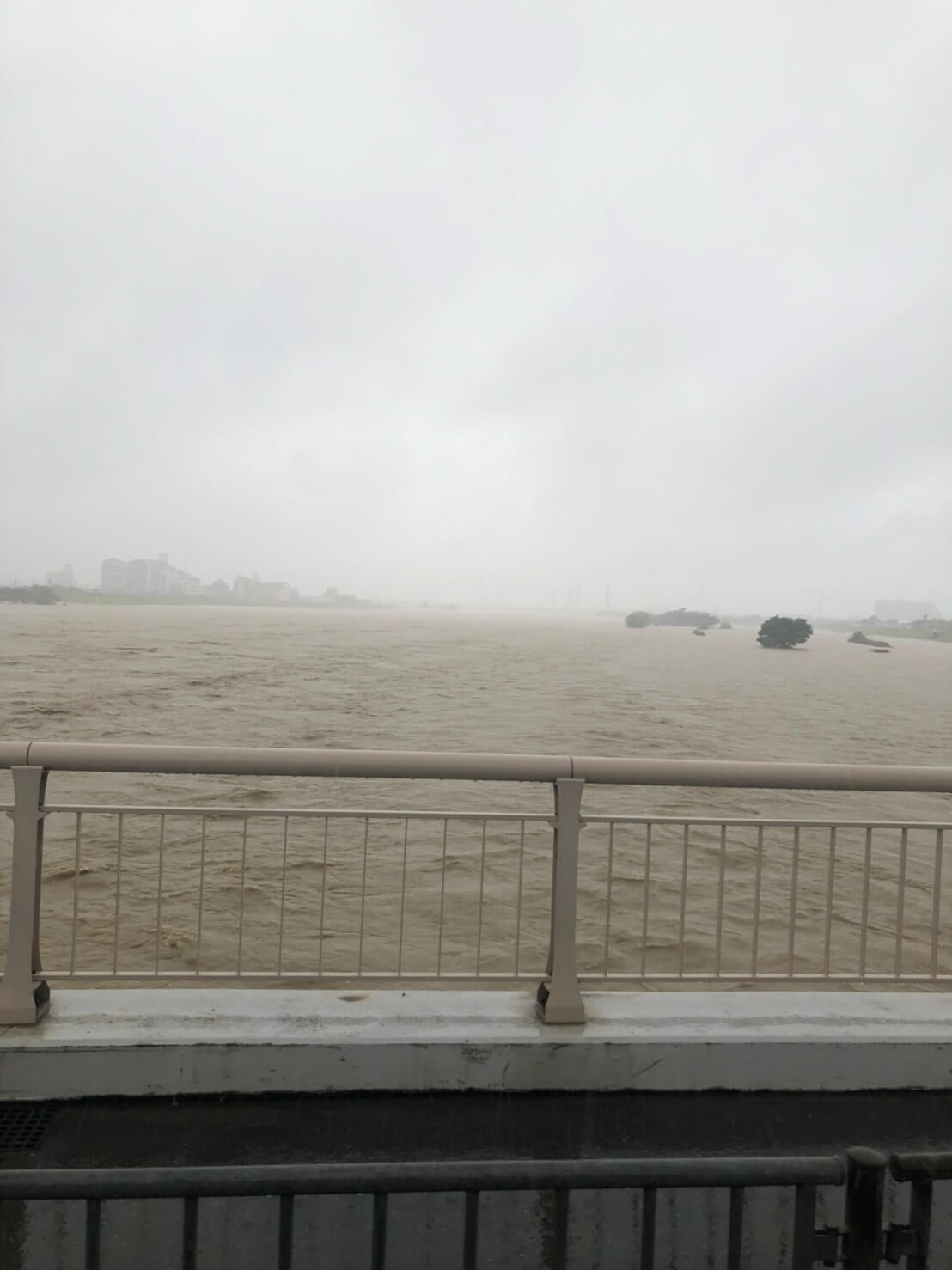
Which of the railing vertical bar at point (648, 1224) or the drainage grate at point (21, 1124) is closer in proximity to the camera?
the railing vertical bar at point (648, 1224)

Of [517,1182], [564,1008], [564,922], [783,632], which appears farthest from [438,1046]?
[783,632]

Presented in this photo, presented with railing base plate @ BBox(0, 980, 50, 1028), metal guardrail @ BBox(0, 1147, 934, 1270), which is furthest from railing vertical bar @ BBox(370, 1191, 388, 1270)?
railing base plate @ BBox(0, 980, 50, 1028)

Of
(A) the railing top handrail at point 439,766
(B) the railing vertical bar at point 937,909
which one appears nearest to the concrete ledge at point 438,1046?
(B) the railing vertical bar at point 937,909

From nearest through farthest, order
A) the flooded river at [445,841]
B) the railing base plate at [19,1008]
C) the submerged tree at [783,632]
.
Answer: the railing base plate at [19,1008]
the flooded river at [445,841]
the submerged tree at [783,632]

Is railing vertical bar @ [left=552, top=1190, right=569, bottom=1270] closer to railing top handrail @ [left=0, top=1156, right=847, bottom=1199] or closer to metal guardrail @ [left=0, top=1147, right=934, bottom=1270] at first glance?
metal guardrail @ [left=0, top=1147, right=934, bottom=1270]

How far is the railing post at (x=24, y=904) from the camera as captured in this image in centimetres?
356

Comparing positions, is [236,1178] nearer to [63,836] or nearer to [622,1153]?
[622,1153]

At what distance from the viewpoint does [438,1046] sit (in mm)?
3545

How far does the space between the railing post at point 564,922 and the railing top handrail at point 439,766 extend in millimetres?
106

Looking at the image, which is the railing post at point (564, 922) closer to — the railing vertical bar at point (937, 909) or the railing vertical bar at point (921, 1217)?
the railing vertical bar at point (937, 909)

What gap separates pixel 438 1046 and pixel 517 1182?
1.70 m

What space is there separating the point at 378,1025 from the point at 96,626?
311 ft

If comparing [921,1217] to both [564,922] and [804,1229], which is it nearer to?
[804,1229]

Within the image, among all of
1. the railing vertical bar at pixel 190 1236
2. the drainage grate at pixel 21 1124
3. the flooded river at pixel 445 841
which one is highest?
the railing vertical bar at pixel 190 1236
